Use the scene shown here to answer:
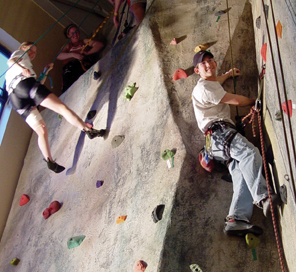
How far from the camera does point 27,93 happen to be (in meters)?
3.03

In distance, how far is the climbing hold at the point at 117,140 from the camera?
290 cm

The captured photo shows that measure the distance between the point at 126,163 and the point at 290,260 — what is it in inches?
52.9

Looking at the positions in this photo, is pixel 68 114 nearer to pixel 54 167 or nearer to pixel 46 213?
pixel 54 167

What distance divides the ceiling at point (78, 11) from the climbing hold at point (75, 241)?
3254 mm

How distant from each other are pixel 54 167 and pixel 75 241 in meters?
0.83

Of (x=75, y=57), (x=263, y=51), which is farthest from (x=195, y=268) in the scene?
(x=75, y=57)

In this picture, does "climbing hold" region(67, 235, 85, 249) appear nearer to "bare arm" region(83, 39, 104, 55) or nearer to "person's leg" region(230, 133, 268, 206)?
"person's leg" region(230, 133, 268, 206)

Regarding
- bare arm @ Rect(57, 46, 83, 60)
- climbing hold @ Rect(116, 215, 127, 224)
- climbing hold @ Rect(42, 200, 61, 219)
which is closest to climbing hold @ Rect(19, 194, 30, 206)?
climbing hold @ Rect(42, 200, 61, 219)

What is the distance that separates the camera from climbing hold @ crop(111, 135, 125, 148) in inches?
114

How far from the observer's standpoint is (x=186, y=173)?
2.28m

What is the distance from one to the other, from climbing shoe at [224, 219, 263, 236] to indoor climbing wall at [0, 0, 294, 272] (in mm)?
63

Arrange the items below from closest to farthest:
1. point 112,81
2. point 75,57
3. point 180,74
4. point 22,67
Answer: point 180,74 < point 22,67 < point 112,81 < point 75,57

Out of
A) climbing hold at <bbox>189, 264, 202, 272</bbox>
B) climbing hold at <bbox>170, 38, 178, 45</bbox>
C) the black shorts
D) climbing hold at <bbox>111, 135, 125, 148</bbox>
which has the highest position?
climbing hold at <bbox>170, 38, 178, 45</bbox>

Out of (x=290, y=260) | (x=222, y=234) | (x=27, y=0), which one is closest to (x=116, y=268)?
(x=222, y=234)
